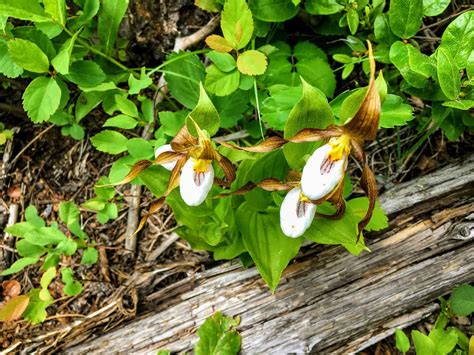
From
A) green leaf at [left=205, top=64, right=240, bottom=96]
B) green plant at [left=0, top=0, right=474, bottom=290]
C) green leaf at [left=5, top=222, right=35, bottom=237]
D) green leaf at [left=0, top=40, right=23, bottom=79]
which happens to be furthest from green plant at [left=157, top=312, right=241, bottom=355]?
green leaf at [left=0, top=40, right=23, bottom=79]

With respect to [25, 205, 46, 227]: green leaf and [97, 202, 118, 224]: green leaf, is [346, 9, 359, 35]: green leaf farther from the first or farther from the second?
[25, 205, 46, 227]: green leaf

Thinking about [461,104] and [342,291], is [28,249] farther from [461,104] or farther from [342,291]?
[461,104]

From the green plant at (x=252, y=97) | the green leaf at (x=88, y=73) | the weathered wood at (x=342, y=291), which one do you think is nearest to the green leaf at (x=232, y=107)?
the green plant at (x=252, y=97)

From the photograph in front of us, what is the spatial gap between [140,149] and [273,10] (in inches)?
23.4

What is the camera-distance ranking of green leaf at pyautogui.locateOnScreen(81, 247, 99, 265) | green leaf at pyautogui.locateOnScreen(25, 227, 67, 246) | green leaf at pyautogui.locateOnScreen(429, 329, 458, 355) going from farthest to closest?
green leaf at pyautogui.locateOnScreen(81, 247, 99, 265) → green leaf at pyautogui.locateOnScreen(25, 227, 67, 246) → green leaf at pyautogui.locateOnScreen(429, 329, 458, 355)

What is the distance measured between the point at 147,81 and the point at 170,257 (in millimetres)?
688

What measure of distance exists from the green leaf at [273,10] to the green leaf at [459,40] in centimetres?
47

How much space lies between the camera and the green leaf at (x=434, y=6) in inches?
53.3

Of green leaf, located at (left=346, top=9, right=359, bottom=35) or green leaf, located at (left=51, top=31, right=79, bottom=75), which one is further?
green leaf, located at (left=346, top=9, right=359, bottom=35)

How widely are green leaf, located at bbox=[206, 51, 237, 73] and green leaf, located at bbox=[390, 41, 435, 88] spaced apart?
0.45 m

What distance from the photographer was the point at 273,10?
1503 mm

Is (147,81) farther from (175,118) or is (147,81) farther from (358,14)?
(358,14)

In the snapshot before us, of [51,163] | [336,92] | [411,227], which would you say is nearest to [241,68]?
[336,92]

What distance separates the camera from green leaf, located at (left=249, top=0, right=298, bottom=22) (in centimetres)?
150
